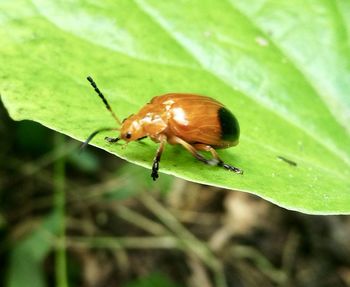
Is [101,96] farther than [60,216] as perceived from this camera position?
No

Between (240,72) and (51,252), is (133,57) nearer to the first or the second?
(240,72)

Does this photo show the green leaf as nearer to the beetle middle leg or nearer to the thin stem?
the beetle middle leg

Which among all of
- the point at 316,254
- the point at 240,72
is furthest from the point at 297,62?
the point at 316,254

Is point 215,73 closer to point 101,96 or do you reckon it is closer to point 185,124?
point 185,124

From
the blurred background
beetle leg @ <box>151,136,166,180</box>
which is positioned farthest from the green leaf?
the blurred background

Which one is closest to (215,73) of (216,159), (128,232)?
(216,159)

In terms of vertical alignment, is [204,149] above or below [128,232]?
above

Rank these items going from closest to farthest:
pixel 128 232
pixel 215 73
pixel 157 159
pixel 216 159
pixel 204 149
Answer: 1. pixel 157 159
2. pixel 216 159
3. pixel 204 149
4. pixel 215 73
5. pixel 128 232
